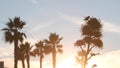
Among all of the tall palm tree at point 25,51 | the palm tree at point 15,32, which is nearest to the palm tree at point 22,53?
the tall palm tree at point 25,51

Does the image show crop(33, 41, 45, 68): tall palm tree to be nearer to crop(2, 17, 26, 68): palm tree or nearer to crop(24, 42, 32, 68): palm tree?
crop(24, 42, 32, 68): palm tree

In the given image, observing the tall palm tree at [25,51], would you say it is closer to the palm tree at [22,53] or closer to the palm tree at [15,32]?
the palm tree at [22,53]

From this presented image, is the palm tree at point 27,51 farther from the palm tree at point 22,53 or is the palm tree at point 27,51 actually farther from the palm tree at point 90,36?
the palm tree at point 90,36

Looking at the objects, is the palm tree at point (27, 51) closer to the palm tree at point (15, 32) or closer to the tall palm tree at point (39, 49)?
the tall palm tree at point (39, 49)

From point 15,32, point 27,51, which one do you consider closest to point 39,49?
point 27,51

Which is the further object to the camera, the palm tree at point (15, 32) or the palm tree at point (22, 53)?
the palm tree at point (22, 53)

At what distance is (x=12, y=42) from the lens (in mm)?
67625

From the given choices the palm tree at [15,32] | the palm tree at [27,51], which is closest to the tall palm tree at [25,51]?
the palm tree at [27,51]

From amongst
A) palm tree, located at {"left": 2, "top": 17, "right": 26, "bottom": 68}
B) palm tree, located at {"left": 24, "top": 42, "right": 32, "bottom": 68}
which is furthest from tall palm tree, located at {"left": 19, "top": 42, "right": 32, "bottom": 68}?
palm tree, located at {"left": 2, "top": 17, "right": 26, "bottom": 68}

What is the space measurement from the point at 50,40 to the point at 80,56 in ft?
79.0

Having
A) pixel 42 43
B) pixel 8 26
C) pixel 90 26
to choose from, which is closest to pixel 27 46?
pixel 42 43

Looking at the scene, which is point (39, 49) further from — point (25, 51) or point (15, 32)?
point (15, 32)

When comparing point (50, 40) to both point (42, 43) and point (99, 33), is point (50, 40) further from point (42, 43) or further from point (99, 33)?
point (99, 33)

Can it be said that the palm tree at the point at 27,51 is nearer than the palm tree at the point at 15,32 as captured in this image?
No
